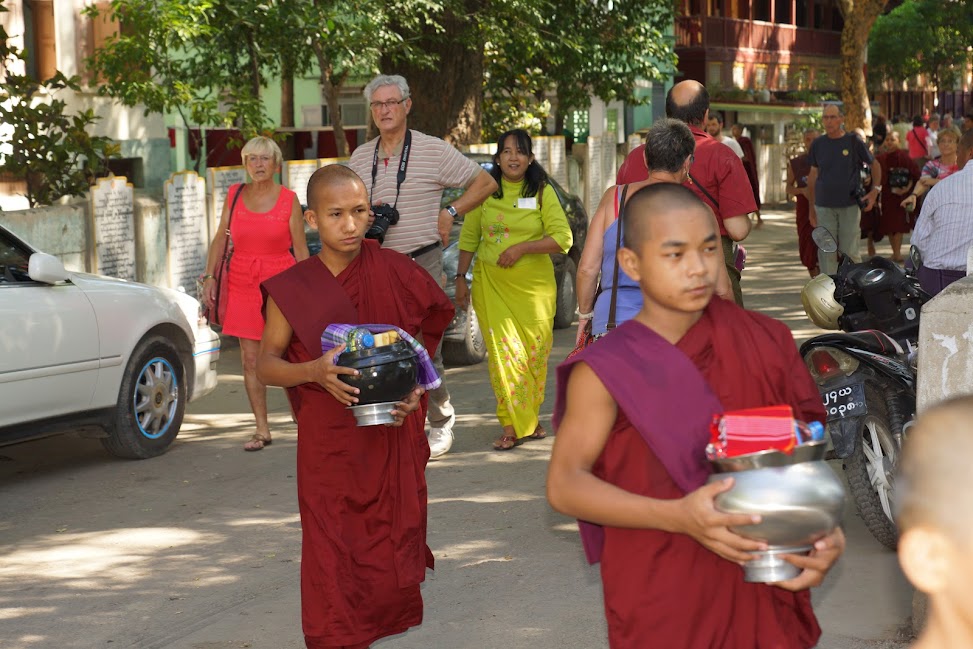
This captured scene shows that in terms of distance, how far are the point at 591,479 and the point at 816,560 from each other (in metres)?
0.50

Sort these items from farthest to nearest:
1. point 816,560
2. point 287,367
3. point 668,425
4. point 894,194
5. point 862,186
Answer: point 894,194, point 862,186, point 287,367, point 668,425, point 816,560

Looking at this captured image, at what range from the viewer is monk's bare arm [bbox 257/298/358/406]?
14.3ft

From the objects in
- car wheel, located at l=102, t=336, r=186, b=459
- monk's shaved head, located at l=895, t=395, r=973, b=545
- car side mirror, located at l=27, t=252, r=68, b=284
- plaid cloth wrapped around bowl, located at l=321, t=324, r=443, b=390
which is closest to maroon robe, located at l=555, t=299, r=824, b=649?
monk's shaved head, located at l=895, t=395, r=973, b=545

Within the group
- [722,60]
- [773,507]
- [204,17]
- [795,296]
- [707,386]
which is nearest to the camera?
[773,507]

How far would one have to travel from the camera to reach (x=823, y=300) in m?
7.19

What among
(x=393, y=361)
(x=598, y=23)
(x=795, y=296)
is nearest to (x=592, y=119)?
(x=598, y=23)

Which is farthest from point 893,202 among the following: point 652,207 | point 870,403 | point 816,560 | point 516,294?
point 816,560

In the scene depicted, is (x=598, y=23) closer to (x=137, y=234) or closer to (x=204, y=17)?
(x=204, y=17)

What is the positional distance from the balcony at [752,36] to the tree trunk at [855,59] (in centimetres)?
595

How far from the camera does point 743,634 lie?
3094mm

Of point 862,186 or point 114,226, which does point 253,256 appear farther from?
point 862,186

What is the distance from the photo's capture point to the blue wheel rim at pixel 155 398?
27.5ft

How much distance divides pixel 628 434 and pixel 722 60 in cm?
3787

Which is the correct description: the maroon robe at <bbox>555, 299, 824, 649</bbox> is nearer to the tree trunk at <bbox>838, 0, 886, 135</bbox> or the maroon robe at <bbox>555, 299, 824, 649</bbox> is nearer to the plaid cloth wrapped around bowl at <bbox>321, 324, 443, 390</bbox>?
the plaid cloth wrapped around bowl at <bbox>321, 324, 443, 390</bbox>
